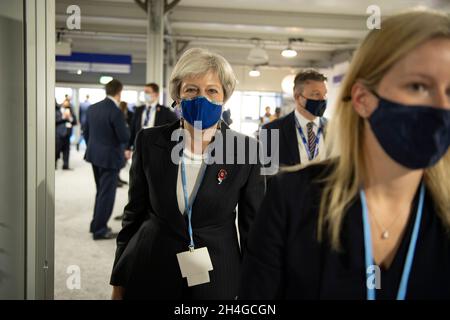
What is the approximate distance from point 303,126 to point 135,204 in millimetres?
1714

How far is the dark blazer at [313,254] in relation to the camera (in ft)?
3.21

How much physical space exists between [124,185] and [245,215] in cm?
723

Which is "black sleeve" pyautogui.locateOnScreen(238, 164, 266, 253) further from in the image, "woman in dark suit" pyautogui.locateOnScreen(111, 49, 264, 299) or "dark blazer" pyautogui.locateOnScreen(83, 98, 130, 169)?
"dark blazer" pyautogui.locateOnScreen(83, 98, 130, 169)

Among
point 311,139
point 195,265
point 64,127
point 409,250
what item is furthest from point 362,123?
point 64,127

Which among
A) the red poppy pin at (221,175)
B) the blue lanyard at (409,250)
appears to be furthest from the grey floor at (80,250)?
the blue lanyard at (409,250)

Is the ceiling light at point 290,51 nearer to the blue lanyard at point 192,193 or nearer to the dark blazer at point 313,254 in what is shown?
the blue lanyard at point 192,193

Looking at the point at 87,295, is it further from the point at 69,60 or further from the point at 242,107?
the point at 242,107

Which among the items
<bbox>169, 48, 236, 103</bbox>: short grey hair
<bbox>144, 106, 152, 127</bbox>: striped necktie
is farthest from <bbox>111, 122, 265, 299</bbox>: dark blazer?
<bbox>144, 106, 152, 127</bbox>: striped necktie

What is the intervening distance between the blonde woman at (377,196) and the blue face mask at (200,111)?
2.47 ft

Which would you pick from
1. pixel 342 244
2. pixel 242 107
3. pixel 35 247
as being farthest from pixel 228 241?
pixel 242 107

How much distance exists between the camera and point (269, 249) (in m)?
1.05

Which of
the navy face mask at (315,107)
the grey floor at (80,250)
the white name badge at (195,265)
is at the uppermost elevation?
the navy face mask at (315,107)

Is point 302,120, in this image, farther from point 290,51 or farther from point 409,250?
point 290,51

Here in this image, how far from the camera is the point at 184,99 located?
1780 millimetres
